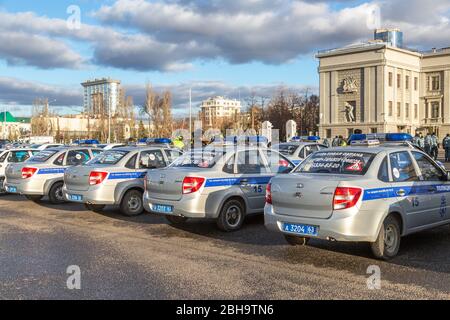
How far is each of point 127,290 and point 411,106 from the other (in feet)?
255

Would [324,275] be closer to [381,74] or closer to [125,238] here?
[125,238]

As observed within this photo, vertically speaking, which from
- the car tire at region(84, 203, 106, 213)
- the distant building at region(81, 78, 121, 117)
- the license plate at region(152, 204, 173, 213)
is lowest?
the car tire at region(84, 203, 106, 213)

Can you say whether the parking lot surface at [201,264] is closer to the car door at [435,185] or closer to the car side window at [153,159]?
the car door at [435,185]

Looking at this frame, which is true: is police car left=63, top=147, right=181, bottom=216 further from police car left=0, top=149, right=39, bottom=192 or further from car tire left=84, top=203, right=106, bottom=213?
police car left=0, top=149, right=39, bottom=192

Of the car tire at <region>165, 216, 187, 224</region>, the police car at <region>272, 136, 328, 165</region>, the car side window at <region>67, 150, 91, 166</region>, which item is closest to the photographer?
the car tire at <region>165, 216, 187, 224</region>

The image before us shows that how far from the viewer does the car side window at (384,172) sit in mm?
7195

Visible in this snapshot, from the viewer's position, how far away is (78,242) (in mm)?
8648

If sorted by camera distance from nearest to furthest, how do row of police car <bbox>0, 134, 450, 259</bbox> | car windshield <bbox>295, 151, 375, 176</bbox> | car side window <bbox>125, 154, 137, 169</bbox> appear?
row of police car <bbox>0, 134, 450, 259</bbox>, car windshield <bbox>295, 151, 375, 176</bbox>, car side window <bbox>125, 154, 137, 169</bbox>

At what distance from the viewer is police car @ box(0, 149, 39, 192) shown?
15844 millimetres

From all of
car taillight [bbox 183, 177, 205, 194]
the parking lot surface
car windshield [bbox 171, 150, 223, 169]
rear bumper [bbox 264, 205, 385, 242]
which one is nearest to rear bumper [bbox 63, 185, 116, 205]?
the parking lot surface

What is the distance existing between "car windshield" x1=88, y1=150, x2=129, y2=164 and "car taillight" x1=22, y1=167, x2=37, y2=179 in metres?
2.18

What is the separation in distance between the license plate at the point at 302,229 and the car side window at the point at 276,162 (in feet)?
10.5
